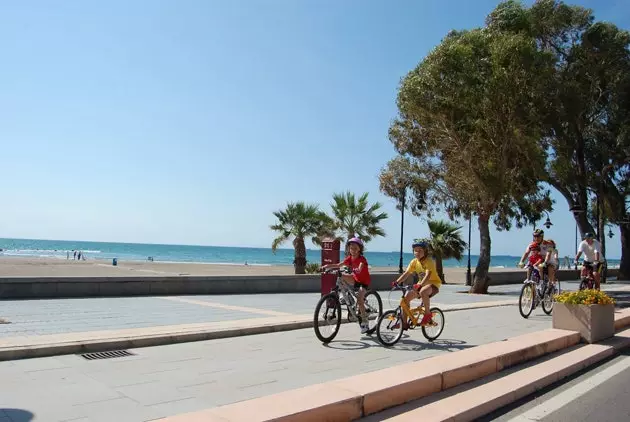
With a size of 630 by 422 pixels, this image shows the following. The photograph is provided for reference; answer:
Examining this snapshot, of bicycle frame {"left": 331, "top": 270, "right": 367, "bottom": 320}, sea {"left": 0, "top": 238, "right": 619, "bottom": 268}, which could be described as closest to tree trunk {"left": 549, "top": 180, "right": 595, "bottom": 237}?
bicycle frame {"left": 331, "top": 270, "right": 367, "bottom": 320}

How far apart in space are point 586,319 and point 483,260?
1132 centimetres

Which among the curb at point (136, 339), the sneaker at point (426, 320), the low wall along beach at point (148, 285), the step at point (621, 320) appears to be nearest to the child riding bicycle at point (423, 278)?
the sneaker at point (426, 320)

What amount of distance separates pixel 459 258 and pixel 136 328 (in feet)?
64.2

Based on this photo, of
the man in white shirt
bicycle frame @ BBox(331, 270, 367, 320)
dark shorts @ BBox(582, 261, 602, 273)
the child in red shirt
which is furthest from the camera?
dark shorts @ BBox(582, 261, 602, 273)

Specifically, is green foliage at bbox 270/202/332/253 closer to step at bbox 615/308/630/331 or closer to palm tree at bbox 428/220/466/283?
palm tree at bbox 428/220/466/283

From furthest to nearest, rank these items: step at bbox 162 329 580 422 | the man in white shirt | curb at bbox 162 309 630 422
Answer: the man in white shirt
curb at bbox 162 309 630 422
step at bbox 162 329 580 422

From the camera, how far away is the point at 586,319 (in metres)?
9.20

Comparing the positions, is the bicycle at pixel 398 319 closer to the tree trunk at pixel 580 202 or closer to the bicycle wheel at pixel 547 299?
the bicycle wheel at pixel 547 299

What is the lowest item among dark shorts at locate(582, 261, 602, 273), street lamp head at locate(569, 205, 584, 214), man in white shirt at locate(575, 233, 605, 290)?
dark shorts at locate(582, 261, 602, 273)

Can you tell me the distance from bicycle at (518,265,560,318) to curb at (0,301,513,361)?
5.41 meters

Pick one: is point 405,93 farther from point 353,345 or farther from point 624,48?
point 353,345

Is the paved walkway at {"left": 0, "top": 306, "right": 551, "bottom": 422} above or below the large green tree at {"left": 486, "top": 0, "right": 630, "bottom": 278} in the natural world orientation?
below

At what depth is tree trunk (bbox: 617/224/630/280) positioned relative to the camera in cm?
3484

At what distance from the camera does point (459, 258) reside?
25.8 metres
